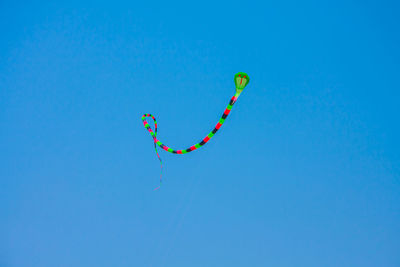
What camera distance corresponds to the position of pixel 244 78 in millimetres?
2951

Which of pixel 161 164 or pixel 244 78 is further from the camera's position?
pixel 161 164

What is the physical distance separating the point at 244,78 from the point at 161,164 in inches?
94.9

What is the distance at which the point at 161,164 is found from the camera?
4.96 metres
